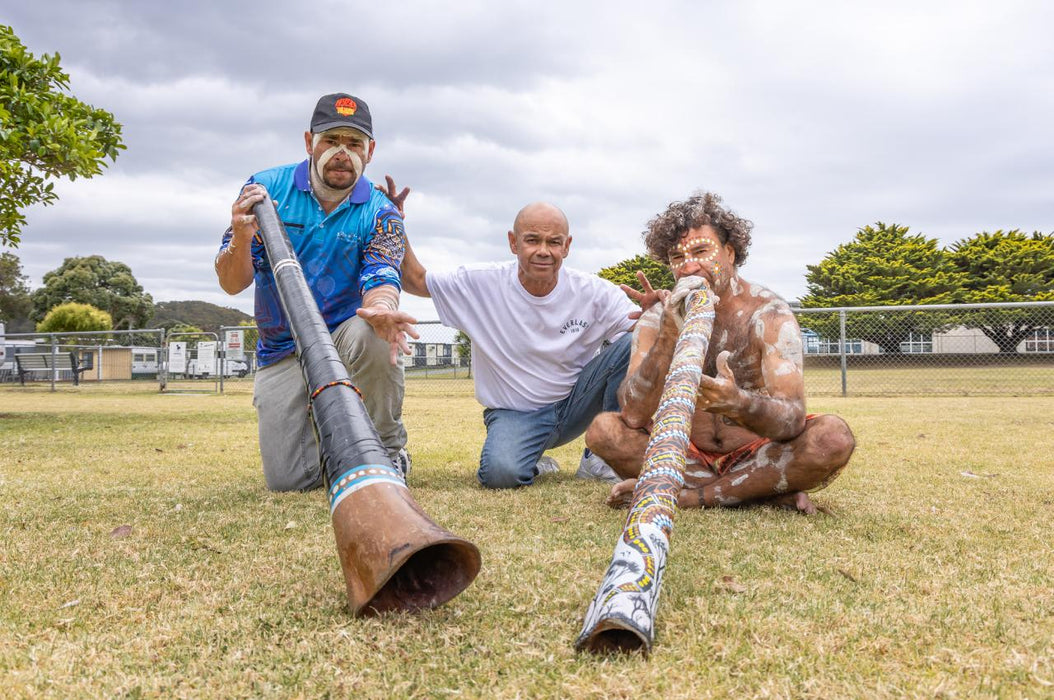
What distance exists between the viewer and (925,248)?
3119 centimetres

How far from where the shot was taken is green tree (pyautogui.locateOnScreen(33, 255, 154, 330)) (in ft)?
165

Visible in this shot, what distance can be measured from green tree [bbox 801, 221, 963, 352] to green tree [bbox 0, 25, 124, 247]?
28337 mm

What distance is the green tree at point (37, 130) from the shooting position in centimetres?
651

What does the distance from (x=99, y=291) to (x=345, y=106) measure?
57.0 meters

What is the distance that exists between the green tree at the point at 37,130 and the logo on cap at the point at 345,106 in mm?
4653

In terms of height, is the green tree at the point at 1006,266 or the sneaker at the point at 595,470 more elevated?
the green tree at the point at 1006,266

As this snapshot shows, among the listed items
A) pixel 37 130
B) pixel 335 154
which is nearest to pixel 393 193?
pixel 335 154

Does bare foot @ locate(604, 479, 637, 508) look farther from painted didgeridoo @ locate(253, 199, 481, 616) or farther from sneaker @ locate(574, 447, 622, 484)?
painted didgeridoo @ locate(253, 199, 481, 616)

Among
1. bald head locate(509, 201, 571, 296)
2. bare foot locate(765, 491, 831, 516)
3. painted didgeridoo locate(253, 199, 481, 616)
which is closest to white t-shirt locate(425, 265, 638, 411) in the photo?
bald head locate(509, 201, 571, 296)

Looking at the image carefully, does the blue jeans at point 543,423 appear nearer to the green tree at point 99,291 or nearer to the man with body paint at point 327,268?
the man with body paint at point 327,268

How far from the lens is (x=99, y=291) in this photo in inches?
2040

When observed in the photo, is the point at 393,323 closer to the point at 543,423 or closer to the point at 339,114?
the point at 339,114

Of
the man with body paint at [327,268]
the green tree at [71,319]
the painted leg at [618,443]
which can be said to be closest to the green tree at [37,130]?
the man with body paint at [327,268]

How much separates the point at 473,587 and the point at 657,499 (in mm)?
517
